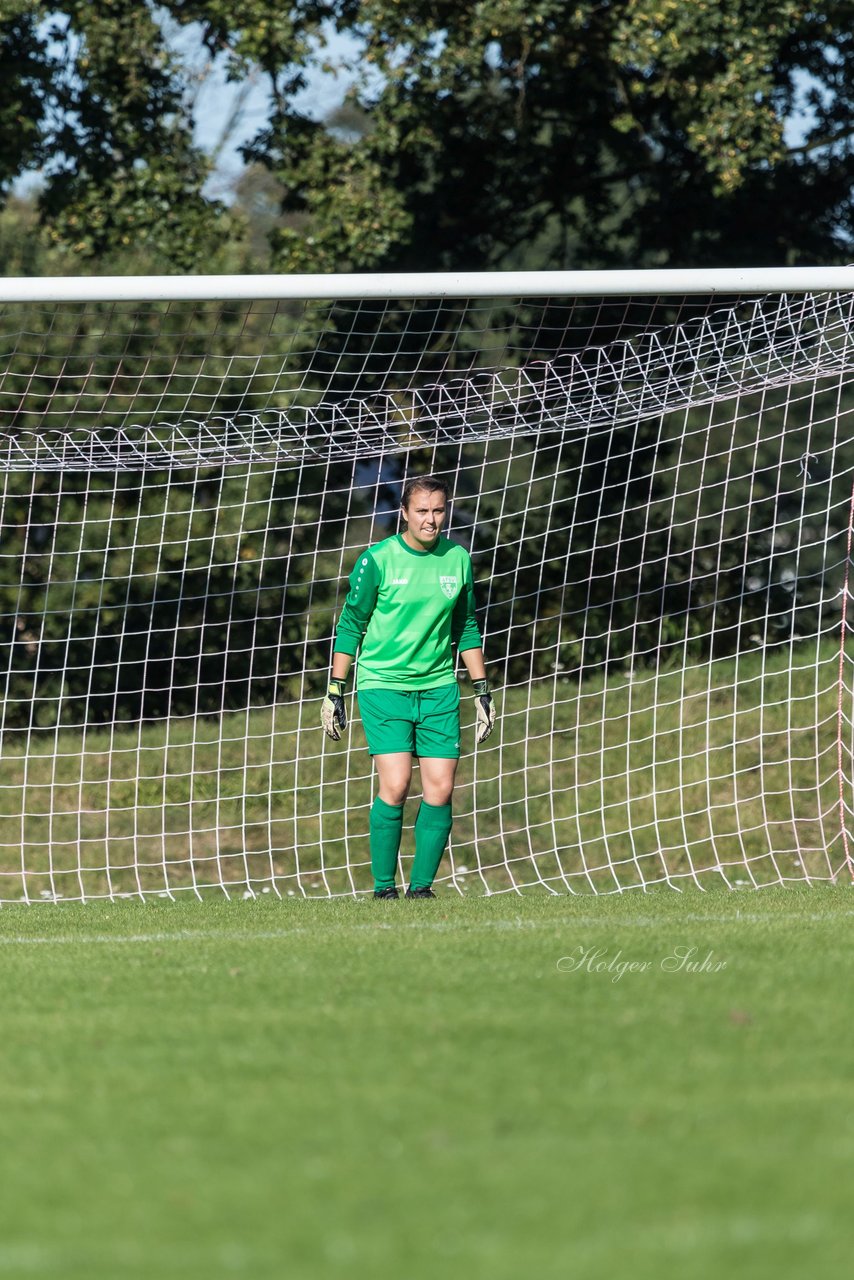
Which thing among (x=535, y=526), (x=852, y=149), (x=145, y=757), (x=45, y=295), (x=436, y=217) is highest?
(x=852, y=149)

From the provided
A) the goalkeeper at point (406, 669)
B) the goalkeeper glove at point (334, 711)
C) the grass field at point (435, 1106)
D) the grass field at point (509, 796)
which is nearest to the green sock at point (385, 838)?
the goalkeeper at point (406, 669)

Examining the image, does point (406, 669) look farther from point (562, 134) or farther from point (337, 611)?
point (562, 134)

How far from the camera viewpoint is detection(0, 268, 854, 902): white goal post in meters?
9.69

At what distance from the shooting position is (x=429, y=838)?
720 centimetres

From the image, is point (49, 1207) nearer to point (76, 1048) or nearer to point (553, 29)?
point (76, 1048)

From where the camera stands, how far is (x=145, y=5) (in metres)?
11.5

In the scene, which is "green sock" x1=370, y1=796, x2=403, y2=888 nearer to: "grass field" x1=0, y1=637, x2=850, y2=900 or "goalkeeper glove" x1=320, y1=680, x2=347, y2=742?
"goalkeeper glove" x1=320, y1=680, x2=347, y2=742

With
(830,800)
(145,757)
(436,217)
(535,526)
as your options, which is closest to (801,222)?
(436,217)

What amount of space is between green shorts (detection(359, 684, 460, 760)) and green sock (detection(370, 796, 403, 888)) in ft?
0.90

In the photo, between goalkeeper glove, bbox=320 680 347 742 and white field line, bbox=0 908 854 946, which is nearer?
white field line, bbox=0 908 854 946

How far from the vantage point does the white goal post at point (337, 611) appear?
9688 millimetres

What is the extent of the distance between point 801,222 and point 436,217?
3028 mm

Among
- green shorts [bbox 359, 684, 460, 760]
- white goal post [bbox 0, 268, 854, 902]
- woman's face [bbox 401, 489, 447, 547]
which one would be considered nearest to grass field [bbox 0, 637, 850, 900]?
white goal post [bbox 0, 268, 854, 902]

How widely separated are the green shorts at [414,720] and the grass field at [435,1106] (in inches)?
63.5
